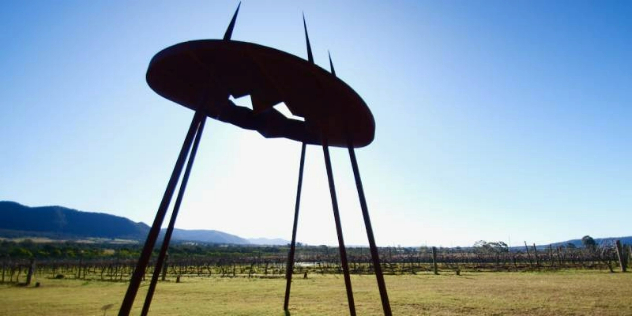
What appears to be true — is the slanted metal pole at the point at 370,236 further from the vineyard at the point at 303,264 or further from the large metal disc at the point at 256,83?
Answer: the vineyard at the point at 303,264

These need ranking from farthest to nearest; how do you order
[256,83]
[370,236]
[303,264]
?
1. [303,264]
2. [256,83]
3. [370,236]

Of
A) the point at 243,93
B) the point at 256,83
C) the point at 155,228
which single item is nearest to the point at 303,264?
the point at 243,93

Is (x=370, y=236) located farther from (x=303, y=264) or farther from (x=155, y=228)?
(x=303, y=264)

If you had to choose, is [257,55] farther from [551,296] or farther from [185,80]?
[551,296]

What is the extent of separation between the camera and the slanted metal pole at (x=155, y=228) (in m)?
3.77

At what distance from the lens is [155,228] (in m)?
3.96

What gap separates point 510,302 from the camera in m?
13.6

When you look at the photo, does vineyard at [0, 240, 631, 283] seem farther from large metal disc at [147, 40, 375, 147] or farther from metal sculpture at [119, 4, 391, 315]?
large metal disc at [147, 40, 375, 147]

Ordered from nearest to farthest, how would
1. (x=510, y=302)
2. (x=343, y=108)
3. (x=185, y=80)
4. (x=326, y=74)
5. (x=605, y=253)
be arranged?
1. (x=326, y=74)
2. (x=185, y=80)
3. (x=343, y=108)
4. (x=510, y=302)
5. (x=605, y=253)

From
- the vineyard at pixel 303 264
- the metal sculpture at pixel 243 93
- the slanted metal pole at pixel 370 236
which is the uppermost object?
the metal sculpture at pixel 243 93

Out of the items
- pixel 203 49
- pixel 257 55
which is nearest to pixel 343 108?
pixel 257 55

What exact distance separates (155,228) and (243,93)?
313cm

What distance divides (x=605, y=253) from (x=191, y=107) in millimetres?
58111

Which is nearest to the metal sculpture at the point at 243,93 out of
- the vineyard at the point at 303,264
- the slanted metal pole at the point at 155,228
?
the slanted metal pole at the point at 155,228
